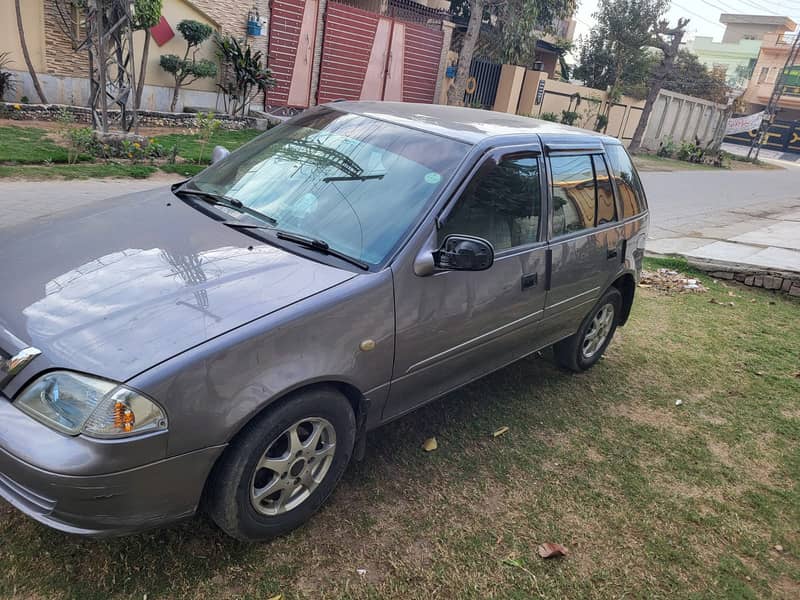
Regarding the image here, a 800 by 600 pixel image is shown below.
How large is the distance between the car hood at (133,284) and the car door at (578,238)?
1.62 m

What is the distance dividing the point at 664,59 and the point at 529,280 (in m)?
28.9

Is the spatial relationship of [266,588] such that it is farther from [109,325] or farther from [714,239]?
[714,239]

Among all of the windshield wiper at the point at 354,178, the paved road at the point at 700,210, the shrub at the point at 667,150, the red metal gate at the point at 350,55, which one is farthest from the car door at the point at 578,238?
the shrub at the point at 667,150

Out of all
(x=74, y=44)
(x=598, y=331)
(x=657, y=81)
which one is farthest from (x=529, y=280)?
(x=657, y=81)

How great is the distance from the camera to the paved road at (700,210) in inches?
275

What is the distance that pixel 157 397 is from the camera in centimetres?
203

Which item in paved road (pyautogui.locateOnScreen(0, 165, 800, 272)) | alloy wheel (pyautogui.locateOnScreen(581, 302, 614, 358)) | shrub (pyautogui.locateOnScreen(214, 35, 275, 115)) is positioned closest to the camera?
alloy wheel (pyautogui.locateOnScreen(581, 302, 614, 358))

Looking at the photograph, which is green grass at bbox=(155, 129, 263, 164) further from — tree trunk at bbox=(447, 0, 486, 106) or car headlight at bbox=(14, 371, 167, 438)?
car headlight at bbox=(14, 371, 167, 438)

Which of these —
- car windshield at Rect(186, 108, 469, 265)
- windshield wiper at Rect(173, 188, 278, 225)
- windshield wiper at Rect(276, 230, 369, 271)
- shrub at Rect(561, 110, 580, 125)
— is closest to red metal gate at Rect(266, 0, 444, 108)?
shrub at Rect(561, 110, 580, 125)

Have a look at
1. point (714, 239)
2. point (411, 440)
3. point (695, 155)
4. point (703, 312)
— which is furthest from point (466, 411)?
point (695, 155)

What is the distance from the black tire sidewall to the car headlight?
323cm

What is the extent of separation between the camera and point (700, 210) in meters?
14.4

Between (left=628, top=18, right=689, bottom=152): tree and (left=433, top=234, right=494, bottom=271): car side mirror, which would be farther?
(left=628, top=18, right=689, bottom=152): tree

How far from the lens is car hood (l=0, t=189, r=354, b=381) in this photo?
2.13 meters
